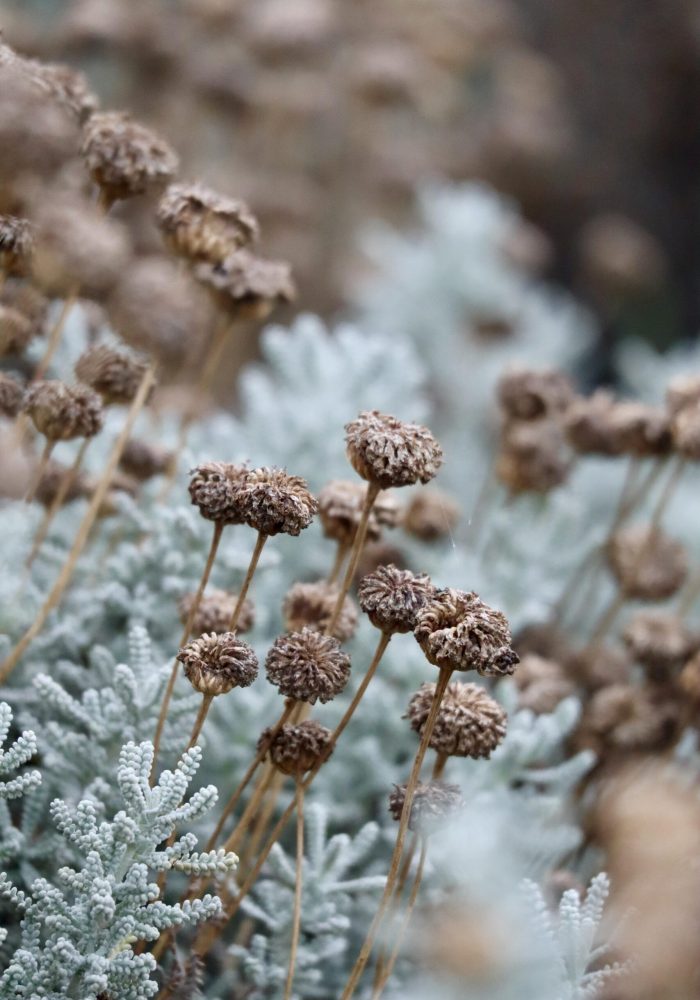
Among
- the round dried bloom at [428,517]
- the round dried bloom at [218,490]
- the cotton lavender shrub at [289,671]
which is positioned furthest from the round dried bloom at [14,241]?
the round dried bloom at [428,517]

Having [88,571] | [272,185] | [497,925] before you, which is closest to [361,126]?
[272,185]

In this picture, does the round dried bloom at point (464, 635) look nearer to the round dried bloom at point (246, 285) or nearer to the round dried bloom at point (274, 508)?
the round dried bloom at point (274, 508)

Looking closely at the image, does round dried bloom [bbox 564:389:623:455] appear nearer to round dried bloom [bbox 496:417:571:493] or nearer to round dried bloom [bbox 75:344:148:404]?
A: round dried bloom [bbox 496:417:571:493]

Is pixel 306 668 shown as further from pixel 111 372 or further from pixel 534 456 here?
pixel 534 456

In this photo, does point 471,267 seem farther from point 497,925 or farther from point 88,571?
point 497,925

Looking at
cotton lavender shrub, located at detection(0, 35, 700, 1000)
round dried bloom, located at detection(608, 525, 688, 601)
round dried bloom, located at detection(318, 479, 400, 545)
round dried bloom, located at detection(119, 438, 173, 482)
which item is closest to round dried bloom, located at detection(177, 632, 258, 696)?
cotton lavender shrub, located at detection(0, 35, 700, 1000)

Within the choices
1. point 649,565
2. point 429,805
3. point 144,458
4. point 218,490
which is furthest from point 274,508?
point 649,565
